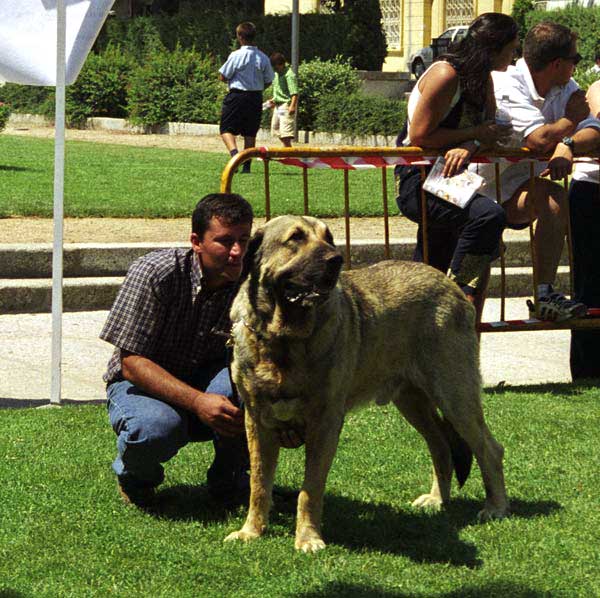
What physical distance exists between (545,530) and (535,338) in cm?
499

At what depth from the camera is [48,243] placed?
1091 cm

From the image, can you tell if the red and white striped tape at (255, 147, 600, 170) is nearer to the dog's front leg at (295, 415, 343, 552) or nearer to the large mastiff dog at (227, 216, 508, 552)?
the large mastiff dog at (227, 216, 508, 552)

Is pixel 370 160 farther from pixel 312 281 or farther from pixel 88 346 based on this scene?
pixel 312 281

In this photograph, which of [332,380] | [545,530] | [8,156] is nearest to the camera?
[332,380]

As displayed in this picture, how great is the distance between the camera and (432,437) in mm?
5668

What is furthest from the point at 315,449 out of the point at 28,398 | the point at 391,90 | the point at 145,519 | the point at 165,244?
the point at 391,90

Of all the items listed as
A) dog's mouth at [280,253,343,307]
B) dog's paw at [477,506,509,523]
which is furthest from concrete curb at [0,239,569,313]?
dog's mouth at [280,253,343,307]

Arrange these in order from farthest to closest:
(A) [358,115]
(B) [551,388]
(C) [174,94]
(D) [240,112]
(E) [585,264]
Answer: (C) [174,94] < (A) [358,115] < (D) [240,112] < (E) [585,264] < (B) [551,388]

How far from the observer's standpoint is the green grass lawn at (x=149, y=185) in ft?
43.2

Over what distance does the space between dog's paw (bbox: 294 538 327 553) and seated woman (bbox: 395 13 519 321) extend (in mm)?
2799

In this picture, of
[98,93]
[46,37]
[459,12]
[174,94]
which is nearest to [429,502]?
[46,37]

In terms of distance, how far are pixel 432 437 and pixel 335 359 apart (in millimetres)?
1009

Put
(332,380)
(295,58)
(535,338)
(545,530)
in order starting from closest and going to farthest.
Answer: (332,380) < (545,530) < (535,338) < (295,58)

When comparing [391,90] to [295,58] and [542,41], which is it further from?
[542,41]
